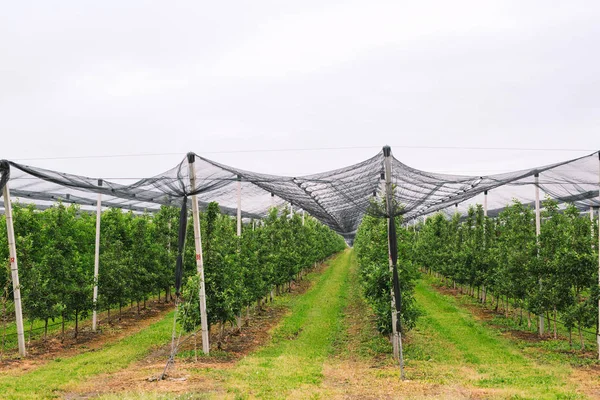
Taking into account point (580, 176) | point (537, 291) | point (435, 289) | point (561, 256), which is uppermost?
point (580, 176)

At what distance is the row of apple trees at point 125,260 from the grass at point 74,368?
2141 millimetres

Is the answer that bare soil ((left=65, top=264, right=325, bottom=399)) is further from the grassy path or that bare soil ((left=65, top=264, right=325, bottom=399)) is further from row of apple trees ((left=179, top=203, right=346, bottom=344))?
row of apple trees ((left=179, top=203, right=346, bottom=344))

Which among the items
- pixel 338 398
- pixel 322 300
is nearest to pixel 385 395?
pixel 338 398

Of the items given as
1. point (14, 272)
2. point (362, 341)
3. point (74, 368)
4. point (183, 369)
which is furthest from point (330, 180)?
point (14, 272)

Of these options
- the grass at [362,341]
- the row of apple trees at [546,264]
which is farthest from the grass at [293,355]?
the row of apple trees at [546,264]

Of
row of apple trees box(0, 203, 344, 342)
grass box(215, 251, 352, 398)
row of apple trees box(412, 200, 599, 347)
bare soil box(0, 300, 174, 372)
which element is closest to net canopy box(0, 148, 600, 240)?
row of apple trees box(412, 200, 599, 347)

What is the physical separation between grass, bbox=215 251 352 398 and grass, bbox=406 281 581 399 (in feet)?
9.52

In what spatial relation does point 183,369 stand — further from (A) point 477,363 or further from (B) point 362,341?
(A) point 477,363

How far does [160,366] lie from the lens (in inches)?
503

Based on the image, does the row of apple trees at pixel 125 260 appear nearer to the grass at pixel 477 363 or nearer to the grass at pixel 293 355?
the grass at pixel 293 355

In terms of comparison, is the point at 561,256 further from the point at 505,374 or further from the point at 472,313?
the point at 472,313

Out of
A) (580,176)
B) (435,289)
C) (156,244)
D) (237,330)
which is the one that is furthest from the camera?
(435,289)

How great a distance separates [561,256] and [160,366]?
42.2ft

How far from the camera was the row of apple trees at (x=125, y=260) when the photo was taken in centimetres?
1545
